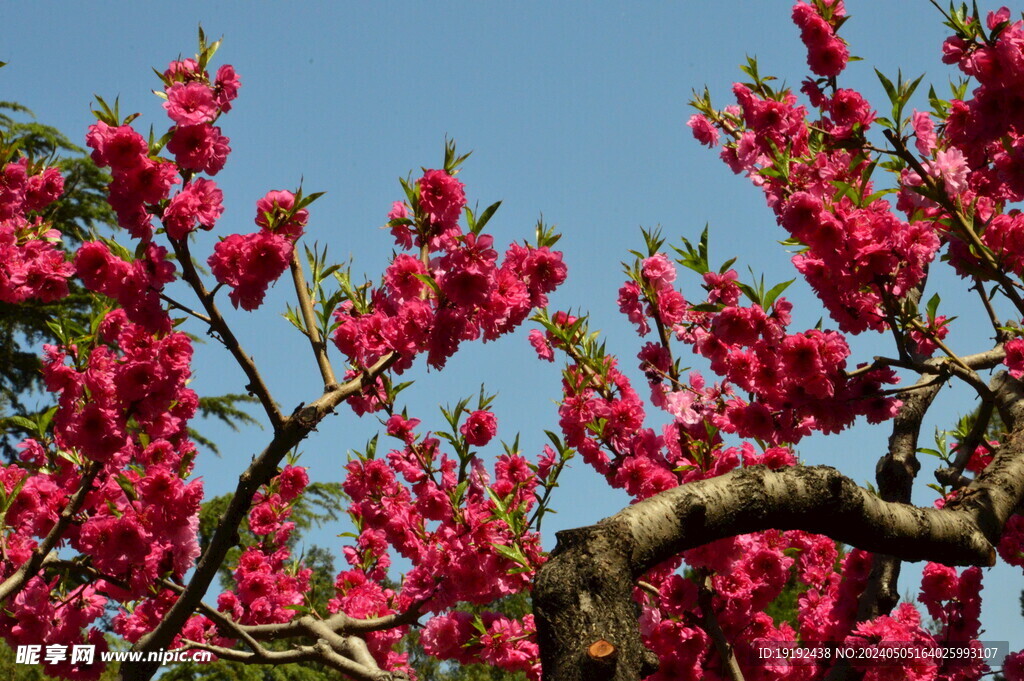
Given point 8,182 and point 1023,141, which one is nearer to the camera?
point 1023,141

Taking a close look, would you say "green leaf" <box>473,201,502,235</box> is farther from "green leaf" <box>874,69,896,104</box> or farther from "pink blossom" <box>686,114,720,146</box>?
"pink blossom" <box>686,114,720,146</box>

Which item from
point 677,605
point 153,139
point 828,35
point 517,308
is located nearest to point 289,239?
point 153,139

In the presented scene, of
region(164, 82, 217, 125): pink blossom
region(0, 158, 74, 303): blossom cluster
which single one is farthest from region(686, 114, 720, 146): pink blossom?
region(0, 158, 74, 303): blossom cluster

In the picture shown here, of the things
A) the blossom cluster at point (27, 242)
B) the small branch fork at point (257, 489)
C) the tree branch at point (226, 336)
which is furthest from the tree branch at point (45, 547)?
the tree branch at point (226, 336)

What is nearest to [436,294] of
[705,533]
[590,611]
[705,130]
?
[705,533]

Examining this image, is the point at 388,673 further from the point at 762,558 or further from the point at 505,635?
the point at 762,558

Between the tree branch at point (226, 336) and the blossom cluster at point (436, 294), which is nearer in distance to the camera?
the tree branch at point (226, 336)

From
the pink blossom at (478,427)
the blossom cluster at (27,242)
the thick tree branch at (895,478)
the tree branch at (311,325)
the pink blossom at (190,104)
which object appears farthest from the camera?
the pink blossom at (478,427)

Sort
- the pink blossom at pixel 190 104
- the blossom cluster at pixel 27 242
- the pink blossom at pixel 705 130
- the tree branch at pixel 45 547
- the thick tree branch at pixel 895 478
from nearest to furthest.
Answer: the pink blossom at pixel 190 104
the tree branch at pixel 45 547
the blossom cluster at pixel 27 242
the thick tree branch at pixel 895 478
the pink blossom at pixel 705 130

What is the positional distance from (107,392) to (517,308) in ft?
6.41

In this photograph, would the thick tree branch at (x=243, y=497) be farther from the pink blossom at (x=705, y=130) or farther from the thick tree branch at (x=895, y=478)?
the pink blossom at (x=705, y=130)

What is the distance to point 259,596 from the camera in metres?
5.59

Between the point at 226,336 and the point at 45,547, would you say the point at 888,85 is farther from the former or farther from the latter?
the point at 45,547

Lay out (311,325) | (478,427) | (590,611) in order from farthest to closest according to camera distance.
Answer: (478,427) < (311,325) < (590,611)
